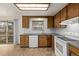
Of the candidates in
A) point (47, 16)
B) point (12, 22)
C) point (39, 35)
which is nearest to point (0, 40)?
point (12, 22)

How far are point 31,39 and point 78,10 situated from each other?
15.9 ft

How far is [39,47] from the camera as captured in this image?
7824 millimetres

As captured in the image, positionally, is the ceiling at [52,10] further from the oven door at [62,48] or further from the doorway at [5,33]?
the doorway at [5,33]

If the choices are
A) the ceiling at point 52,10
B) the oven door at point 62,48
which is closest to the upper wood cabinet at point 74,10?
the ceiling at point 52,10

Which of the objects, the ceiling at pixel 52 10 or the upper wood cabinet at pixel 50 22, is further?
the upper wood cabinet at pixel 50 22

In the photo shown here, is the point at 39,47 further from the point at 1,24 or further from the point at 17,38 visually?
the point at 1,24

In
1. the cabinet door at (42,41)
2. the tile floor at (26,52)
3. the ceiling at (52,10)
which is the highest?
the ceiling at (52,10)

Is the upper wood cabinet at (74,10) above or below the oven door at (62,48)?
above

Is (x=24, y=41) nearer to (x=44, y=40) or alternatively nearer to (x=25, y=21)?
(x=44, y=40)

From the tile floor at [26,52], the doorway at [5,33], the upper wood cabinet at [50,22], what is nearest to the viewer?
the tile floor at [26,52]

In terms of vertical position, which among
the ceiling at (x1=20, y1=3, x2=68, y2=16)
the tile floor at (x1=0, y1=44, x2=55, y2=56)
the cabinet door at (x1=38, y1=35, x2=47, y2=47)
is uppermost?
the ceiling at (x1=20, y1=3, x2=68, y2=16)

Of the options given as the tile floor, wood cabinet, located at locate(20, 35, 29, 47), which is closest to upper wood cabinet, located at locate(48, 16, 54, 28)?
wood cabinet, located at locate(20, 35, 29, 47)

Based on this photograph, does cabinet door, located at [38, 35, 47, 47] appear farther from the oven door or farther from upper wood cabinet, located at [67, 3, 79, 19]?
upper wood cabinet, located at [67, 3, 79, 19]

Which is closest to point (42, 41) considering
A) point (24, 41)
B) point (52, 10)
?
point (24, 41)
